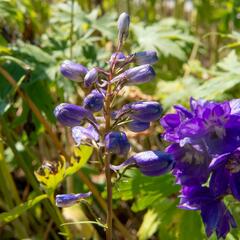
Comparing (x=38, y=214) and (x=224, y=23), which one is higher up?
(x=224, y=23)

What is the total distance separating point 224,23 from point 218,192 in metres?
2.75

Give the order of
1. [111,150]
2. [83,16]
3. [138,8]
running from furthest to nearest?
[138,8], [83,16], [111,150]

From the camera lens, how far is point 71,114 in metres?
1.43

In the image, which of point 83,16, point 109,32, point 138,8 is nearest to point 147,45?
point 109,32

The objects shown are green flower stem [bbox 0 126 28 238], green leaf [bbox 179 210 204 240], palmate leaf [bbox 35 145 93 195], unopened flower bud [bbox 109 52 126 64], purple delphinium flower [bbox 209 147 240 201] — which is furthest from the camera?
green flower stem [bbox 0 126 28 238]

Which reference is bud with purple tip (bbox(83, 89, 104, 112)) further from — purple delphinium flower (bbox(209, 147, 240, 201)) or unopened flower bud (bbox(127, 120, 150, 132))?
purple delphinium flower (bbox(209, 147, 240, 201))

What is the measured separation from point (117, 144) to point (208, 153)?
0.74 feet

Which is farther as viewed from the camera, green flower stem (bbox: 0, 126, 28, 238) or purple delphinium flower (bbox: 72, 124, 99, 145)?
green flower stem (bbox: 0, 126, 28, 238)

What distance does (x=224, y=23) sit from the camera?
156 inches

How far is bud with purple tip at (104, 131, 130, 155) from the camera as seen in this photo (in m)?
1.36

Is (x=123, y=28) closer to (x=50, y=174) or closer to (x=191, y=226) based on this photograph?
(x=50, y=174)

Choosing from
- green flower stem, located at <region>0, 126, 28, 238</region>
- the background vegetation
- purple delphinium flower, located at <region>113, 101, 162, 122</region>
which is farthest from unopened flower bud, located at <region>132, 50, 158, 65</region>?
green flower stem, located at <region>0, 126, 28, 238</region>

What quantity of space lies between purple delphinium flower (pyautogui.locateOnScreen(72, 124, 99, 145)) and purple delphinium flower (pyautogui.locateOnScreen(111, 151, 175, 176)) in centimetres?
13

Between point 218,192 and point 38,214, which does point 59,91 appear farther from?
point 218,192
